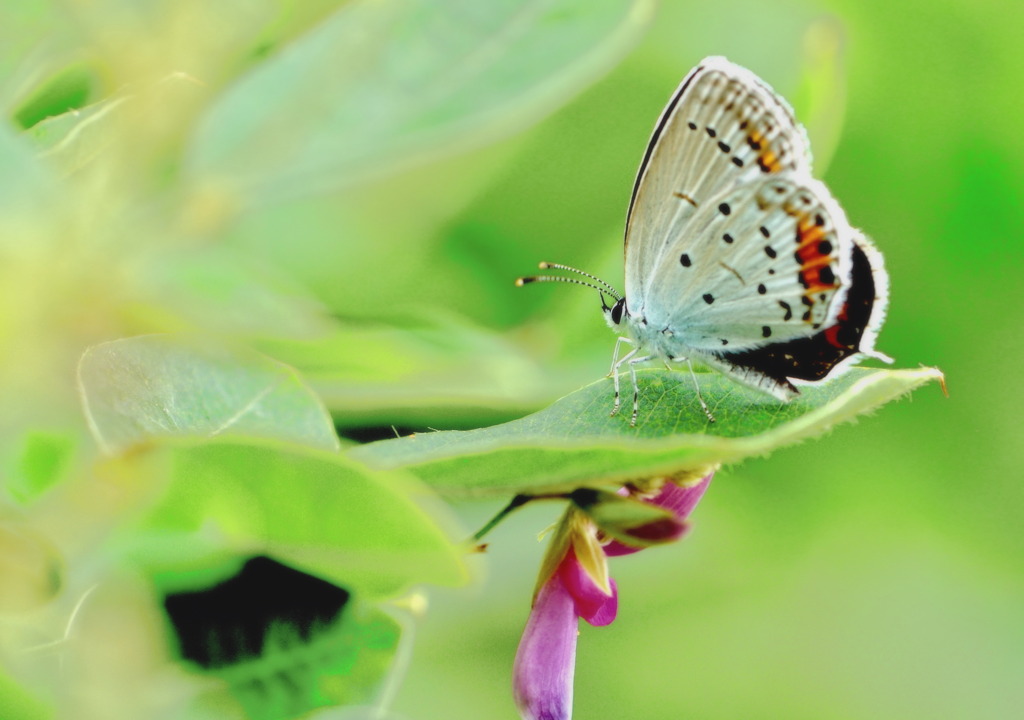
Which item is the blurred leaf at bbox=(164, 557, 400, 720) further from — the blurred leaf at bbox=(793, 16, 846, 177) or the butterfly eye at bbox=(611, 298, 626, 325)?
the blurred leaf at bbox=(793, 16, 846, 177)

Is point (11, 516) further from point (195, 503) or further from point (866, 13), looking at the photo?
point (866, 13)

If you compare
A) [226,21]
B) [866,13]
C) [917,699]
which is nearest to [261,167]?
[226,21]

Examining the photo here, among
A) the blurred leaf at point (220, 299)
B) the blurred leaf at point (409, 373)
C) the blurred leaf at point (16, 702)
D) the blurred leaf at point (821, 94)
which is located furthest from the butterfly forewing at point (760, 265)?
the blurred leaf at point (16, 702)

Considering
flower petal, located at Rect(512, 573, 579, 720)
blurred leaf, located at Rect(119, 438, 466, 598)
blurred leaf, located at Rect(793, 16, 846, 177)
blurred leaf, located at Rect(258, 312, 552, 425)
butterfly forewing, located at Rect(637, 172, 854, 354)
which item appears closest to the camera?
blurred leaf, located at Rect(119, 438, 466, 598)

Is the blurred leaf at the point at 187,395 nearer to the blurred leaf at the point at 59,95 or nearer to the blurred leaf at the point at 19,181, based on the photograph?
the blurred leaf at the point at 19,181

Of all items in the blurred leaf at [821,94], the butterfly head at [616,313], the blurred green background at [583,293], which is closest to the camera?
the blurred green background at [583,293]

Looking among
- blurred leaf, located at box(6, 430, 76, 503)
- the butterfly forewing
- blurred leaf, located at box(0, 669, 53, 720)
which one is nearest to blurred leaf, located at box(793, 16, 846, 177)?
the butterfly forewing
